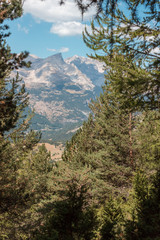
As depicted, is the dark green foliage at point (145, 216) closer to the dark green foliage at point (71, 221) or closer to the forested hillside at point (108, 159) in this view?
the forested hillside at point (108, 159)

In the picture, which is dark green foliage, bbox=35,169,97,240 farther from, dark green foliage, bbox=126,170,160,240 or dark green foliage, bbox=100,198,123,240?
dark green foliage, bbox=126,170,160,240

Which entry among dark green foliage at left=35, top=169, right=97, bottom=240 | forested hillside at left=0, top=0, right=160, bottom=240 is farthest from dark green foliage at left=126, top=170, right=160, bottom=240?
dark green foliage at left=35, top=169, right=97, bottom=240

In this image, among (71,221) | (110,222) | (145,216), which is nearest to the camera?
(71,221)

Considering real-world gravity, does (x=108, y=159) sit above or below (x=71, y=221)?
above

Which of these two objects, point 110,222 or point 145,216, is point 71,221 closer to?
point 110,222

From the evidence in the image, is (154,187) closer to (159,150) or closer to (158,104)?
(159,150)

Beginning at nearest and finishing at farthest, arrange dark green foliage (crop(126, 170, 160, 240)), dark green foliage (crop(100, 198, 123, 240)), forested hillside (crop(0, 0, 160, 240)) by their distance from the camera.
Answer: forested hillside (crop(0, 0, 160, 240))
dark green foliage (crop(100, 198, 123, 240))
dark green foliage (crop(126, 170, 160, 240))

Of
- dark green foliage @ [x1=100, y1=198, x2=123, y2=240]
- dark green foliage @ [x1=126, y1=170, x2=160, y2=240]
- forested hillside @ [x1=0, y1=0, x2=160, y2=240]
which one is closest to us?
forested hillside @ [x1=0, y1=0, x2=160, y2=240]

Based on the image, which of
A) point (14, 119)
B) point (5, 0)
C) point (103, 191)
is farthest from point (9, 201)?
point (103, 191)

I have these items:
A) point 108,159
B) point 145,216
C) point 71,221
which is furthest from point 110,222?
point 108,159

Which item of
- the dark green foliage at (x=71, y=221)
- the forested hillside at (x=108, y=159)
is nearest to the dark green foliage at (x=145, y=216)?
the forested hillside at (x=108, y=159)

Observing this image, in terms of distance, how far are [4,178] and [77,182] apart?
402cm

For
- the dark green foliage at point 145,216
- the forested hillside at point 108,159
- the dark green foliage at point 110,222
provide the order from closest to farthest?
the forested hillside at point 108,159
the dark green foliage at point 110,222
the dark green foliage at point 145,216

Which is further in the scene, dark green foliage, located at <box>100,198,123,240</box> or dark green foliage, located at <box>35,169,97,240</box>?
dark green foliage, located at <box>100,198,123,240</box>
